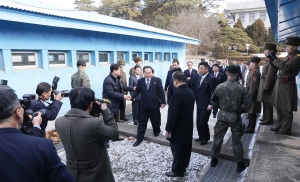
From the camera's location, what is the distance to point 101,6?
33.3 metres

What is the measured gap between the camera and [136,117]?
6.22 meters

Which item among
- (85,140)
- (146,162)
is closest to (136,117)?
(146,162)

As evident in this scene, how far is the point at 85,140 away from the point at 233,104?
234 centimetres

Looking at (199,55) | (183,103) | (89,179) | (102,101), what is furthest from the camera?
(199,55)

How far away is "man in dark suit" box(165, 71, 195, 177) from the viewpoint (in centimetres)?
314

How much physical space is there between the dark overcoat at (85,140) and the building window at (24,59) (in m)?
4.50

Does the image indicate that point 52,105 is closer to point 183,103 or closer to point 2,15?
point 183,103

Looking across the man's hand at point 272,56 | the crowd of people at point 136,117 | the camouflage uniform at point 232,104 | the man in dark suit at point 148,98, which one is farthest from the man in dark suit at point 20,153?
the man's hand at point 272,56

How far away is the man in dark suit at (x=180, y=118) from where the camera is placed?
3.14m

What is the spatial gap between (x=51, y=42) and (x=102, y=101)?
15.7 ft

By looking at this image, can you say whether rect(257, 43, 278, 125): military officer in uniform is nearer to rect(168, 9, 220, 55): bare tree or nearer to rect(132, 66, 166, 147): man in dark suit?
rect(132, 66, 166, 147): man in dark suit

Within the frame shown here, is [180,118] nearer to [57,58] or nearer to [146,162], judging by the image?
[146,162]

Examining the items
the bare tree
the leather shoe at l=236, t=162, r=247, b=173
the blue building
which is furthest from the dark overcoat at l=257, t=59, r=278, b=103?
the bare tree

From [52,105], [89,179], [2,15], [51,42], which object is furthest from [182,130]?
[51,42]
